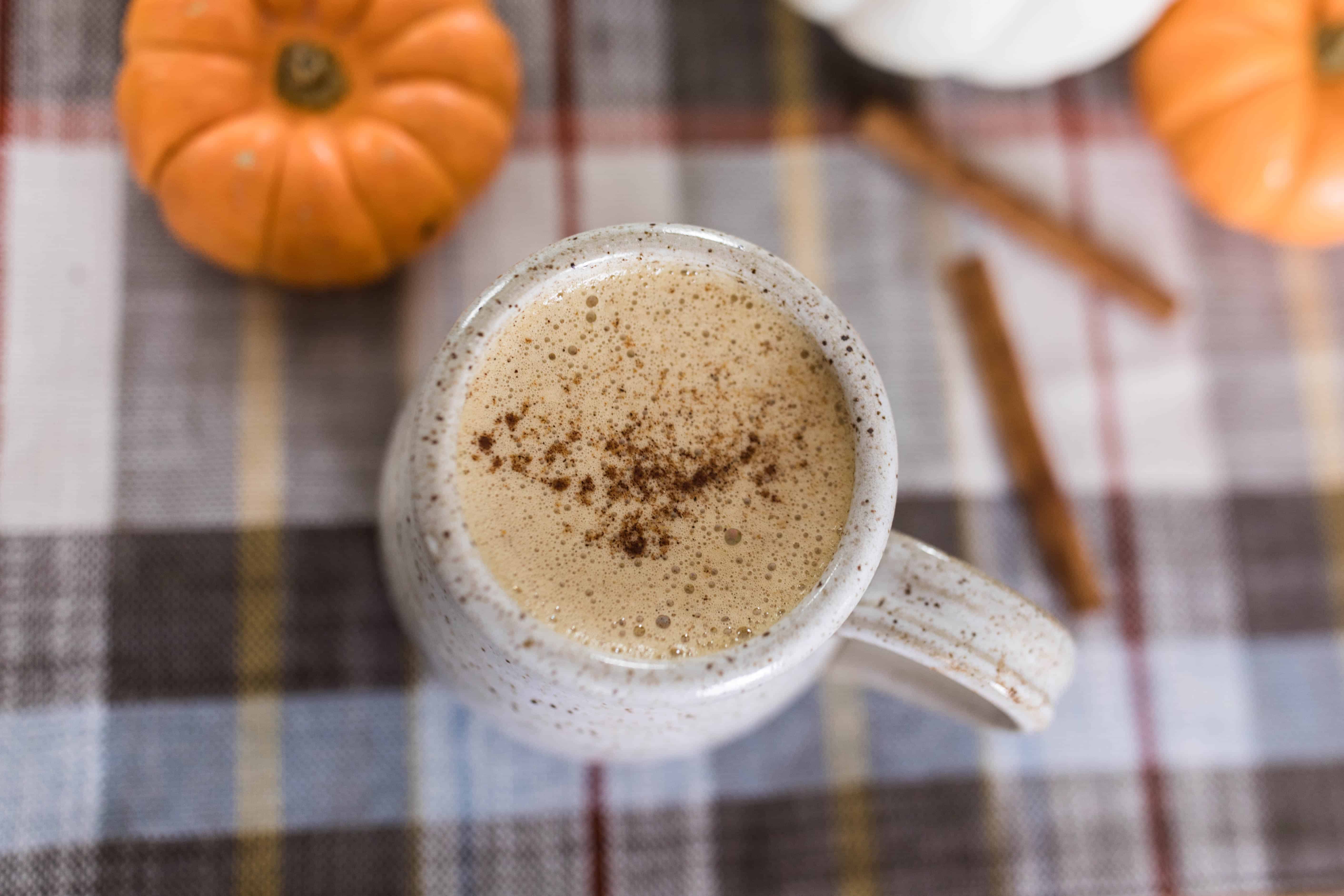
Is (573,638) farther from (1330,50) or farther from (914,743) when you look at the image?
(1330,50)

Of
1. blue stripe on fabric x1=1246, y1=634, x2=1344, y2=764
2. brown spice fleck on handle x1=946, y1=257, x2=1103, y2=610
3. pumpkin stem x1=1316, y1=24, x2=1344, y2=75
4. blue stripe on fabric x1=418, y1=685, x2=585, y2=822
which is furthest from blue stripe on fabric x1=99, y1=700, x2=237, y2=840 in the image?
pumpkin stem x1=1316, y1=24, x2=1344, y2=75

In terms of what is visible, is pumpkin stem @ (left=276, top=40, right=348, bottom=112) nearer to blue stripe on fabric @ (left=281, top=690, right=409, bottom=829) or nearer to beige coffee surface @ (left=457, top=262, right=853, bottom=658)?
beige coffee surface @ (left=457, top=262, right=853, bottom=658)

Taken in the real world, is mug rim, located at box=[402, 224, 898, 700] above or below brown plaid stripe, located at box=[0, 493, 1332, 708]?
above

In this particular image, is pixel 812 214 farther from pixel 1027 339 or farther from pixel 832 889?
pixel 832 889

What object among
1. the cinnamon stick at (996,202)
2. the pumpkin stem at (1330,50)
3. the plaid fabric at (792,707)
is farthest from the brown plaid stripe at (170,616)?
the pumpkin stem at (1330,50)

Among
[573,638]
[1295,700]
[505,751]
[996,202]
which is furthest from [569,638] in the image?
[1295,700]
